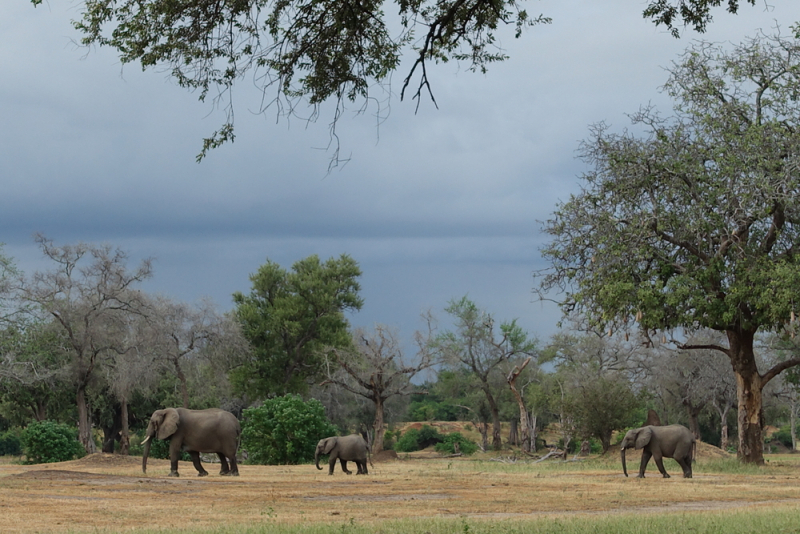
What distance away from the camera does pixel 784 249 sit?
2712 cm

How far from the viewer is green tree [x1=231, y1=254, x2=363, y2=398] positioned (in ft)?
189

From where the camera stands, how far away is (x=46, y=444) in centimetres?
3541

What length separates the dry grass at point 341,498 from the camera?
486 inches

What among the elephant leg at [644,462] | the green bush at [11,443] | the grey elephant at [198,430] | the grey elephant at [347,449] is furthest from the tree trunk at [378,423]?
the green bush at [11,443]

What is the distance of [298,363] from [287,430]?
78.0 feet

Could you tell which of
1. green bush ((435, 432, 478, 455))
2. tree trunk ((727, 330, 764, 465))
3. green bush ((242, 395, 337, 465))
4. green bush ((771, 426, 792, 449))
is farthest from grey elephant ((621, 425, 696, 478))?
green bush ((771, 426, 792, 449))

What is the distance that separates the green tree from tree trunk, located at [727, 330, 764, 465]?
3222 centimetres

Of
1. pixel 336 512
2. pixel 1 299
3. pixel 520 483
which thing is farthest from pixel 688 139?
pixel 1 299

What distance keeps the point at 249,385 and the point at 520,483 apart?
40000mm

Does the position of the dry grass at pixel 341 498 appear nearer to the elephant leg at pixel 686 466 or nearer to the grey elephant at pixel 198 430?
the elephant leg at pixel 686 466

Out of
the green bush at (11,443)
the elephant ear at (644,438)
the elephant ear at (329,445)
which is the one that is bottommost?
the green bush at (11,443)

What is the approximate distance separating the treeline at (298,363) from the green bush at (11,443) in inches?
22.2

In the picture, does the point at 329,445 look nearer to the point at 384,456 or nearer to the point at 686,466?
the point at 686,466

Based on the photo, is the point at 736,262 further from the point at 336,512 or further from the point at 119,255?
the point at 119,255
